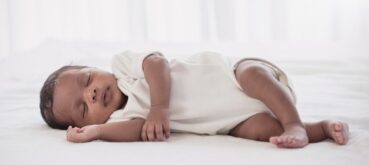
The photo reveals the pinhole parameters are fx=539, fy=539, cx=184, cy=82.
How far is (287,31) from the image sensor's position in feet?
9.91

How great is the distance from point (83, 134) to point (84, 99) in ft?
0.51

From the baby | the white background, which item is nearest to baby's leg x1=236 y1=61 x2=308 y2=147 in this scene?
the baby

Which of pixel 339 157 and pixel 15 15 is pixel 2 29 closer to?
pixel 15 15

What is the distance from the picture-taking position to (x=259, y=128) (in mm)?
1139

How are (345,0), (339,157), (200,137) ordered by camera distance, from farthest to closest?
(345,0) → (200,137) → (339,157)

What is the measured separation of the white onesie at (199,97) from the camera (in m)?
1.19

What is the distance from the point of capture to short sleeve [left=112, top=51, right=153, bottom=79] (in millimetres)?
1295

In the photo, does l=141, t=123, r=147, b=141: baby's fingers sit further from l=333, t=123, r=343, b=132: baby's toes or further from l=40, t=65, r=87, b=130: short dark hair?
l=333, t=123, r=343, b=132: baby's toes

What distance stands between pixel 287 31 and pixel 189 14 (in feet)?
1.83

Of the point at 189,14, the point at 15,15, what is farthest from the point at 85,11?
the point at 189,14

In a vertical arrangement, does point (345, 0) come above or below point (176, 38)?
above

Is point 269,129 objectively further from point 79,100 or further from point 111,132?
point 79,100

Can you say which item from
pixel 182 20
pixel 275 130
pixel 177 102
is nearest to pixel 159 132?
pixel 177 102

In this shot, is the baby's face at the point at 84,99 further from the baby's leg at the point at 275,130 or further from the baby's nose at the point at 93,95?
the baby's leg at the point at 275,130
